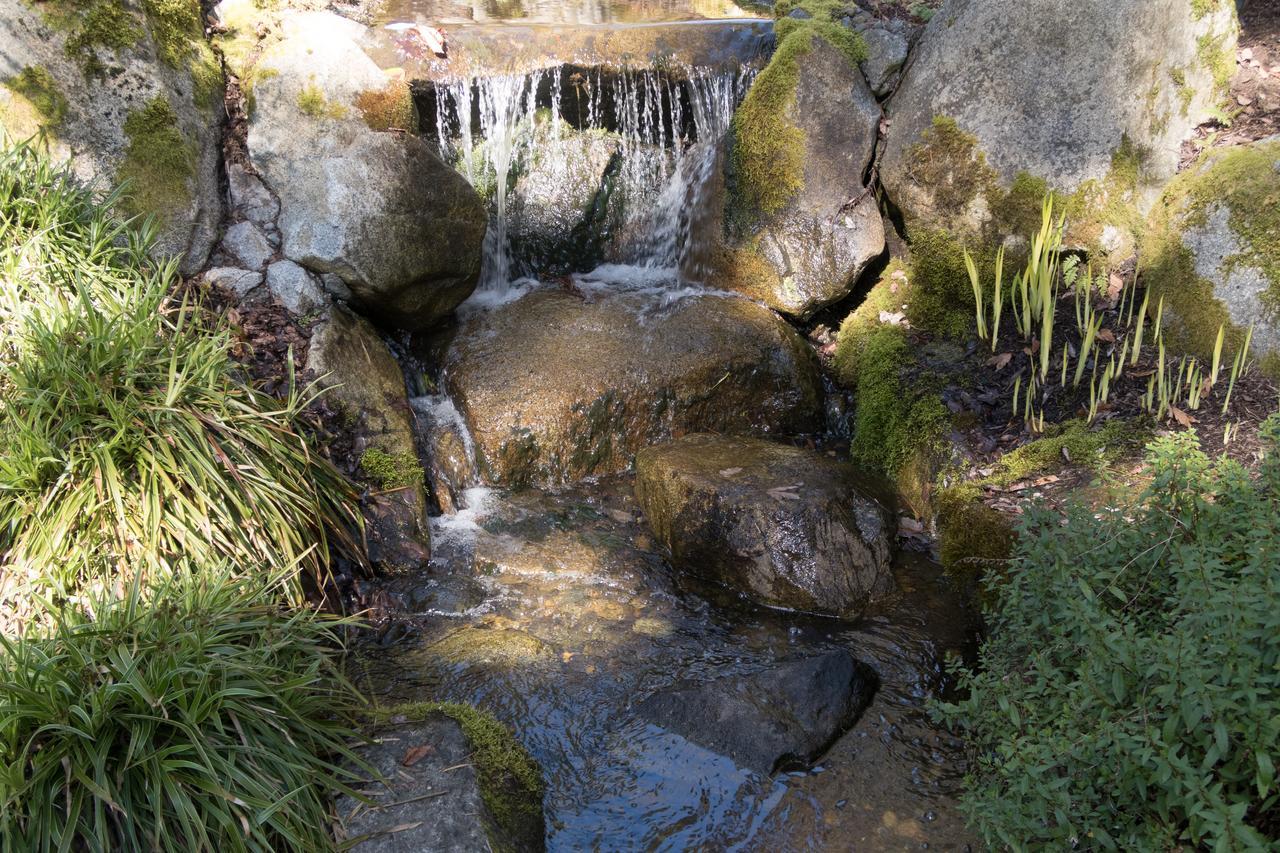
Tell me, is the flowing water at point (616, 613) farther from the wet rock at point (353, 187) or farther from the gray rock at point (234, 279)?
the gray rock at point (234, 279)

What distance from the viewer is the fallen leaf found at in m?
2.79

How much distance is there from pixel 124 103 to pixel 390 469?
8.84 feet

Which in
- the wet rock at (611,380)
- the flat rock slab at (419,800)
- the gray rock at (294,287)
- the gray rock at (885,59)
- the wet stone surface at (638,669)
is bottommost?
the wet stone surface at (638,669)

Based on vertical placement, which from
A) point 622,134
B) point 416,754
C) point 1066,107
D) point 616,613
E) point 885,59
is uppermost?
point 885,59

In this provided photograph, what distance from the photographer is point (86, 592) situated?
10.4ft

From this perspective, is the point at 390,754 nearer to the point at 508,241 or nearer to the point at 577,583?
the point at 577,583

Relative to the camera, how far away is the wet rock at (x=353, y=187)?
5125 mm

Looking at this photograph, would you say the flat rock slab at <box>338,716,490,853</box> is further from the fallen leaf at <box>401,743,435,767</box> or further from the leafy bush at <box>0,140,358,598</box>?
the leafy bush at <box>0,140,358,598</box>

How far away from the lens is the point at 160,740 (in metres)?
2.46

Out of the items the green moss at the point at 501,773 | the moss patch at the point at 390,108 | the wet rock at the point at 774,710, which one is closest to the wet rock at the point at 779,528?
the wet rock at the point at 774,710

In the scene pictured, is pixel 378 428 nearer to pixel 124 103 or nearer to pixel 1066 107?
pixel 124 103

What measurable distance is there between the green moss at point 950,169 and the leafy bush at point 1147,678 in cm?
317

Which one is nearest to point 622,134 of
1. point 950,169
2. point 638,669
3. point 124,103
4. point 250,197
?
point 950,169

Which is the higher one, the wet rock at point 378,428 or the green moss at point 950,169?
the green moss at point 950,169
